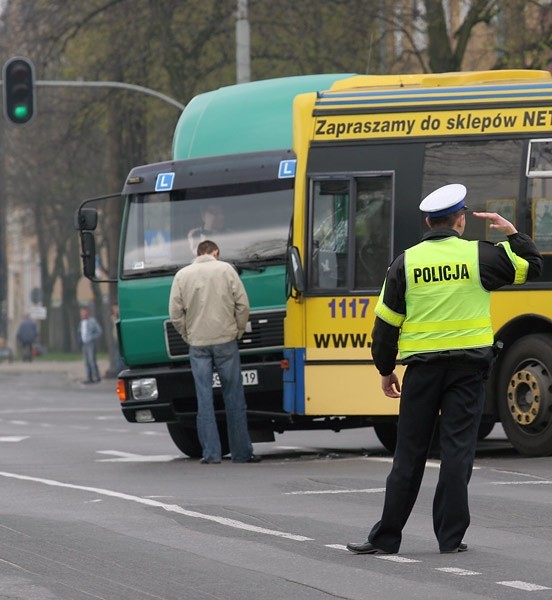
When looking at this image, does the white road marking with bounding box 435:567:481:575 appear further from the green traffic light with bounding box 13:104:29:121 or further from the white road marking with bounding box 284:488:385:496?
the green traffic light with bounding box 13:104:29:121

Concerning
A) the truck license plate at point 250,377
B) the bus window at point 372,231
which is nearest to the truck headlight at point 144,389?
the truck license plate at point 250,377

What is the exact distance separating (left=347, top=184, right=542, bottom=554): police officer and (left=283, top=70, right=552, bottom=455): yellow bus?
212 inches

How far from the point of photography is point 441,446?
853 cm

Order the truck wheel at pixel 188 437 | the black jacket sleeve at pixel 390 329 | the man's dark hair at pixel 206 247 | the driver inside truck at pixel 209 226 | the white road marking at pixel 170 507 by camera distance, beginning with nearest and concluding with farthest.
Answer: the black jacket sleeve at pixel 390 329 → the white road marking at pixel 170 507 → the man's dark hair at pixel 206 247 → the driver inside truck at pixel 209 226 → the truck wheel at pixel 188 437

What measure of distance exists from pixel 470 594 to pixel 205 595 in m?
1.08

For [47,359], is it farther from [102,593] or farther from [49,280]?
[102,593]

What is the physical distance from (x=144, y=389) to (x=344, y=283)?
2070mm

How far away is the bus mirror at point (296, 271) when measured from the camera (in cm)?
1444

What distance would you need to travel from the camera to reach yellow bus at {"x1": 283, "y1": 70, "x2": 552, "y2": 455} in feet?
46.1

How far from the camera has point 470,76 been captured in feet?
48.5

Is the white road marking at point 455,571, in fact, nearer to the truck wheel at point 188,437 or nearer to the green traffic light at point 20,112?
the truck wheel at point 188,437

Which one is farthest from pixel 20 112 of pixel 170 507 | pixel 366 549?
pixel 366 549

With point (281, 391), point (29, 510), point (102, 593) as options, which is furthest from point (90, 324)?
point (102, 593)

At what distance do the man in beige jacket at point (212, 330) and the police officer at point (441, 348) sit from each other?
6028 millimetres
